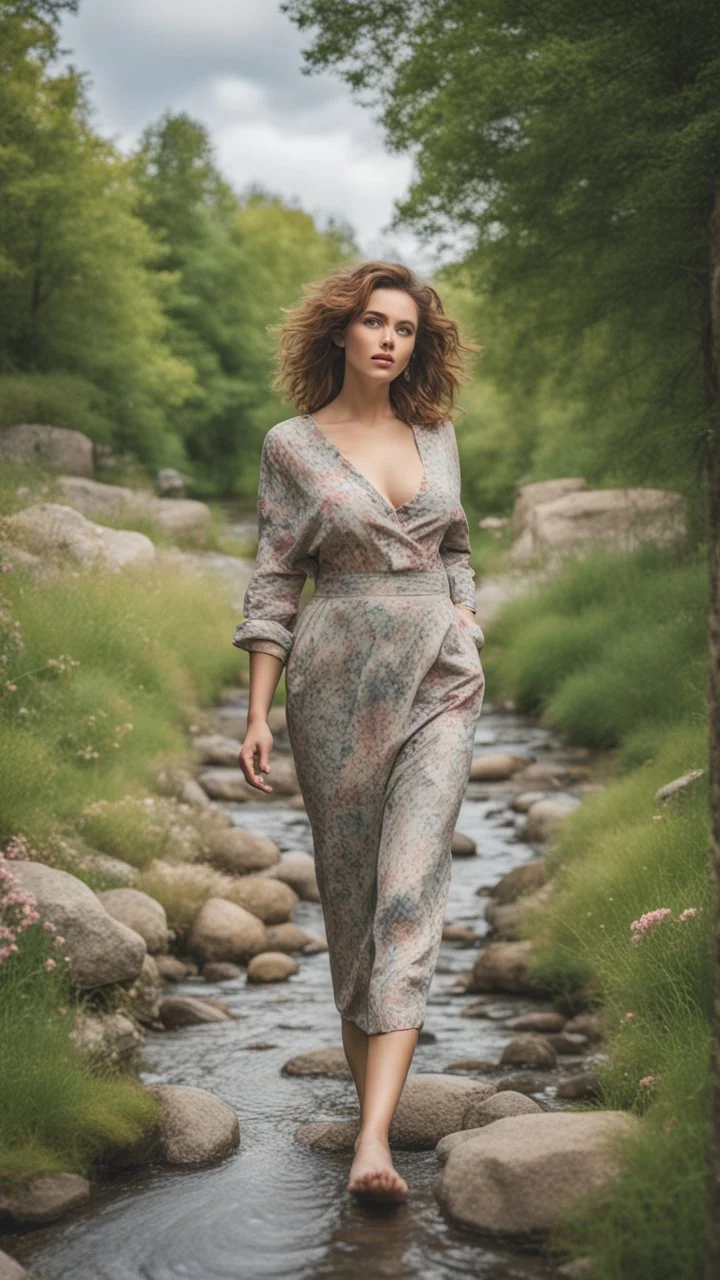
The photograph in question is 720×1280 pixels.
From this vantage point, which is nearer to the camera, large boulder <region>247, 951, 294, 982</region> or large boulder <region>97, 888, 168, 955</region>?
large boulder <region>97, 888, 168, 955</region>

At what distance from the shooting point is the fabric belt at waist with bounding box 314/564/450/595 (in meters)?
4.00

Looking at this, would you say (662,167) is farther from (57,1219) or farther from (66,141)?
(66,141)

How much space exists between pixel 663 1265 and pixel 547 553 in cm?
1615

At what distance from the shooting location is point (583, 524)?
1962cm

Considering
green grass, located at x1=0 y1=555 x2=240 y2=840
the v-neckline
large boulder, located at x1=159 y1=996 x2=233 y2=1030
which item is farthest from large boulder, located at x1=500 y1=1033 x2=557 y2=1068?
the v-neckline

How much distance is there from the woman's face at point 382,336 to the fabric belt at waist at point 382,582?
1.81 feet

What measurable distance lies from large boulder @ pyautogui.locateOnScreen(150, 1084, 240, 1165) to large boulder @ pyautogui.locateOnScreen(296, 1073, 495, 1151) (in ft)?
0.83

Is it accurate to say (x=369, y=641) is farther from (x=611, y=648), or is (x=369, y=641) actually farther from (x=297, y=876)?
(x=611, y=648)

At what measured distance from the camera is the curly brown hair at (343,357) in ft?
14.0

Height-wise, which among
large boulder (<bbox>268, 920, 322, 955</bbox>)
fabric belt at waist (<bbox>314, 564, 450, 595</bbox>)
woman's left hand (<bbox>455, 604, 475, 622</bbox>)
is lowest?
large boulder (<bbox>268, 920, 322, 955</bbox>)

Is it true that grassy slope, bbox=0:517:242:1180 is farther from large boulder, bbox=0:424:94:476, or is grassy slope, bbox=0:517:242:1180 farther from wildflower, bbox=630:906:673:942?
large boulder, bbox=0:424:94:476

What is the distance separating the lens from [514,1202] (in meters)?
3.48

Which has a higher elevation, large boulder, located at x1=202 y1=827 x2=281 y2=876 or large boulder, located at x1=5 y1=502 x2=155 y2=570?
large boulder, located at x1=5 y1=502 x2=155 y2=570

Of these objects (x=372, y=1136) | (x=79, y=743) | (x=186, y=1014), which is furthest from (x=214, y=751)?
(x=372, y=1136)
